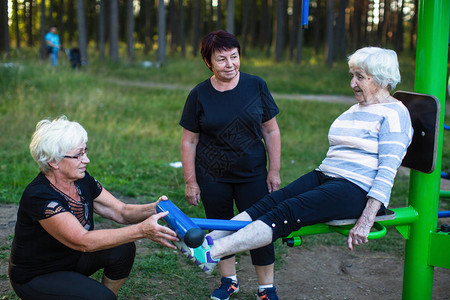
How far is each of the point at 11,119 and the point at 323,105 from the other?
24.1 feet

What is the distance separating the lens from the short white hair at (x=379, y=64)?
8.30 ft

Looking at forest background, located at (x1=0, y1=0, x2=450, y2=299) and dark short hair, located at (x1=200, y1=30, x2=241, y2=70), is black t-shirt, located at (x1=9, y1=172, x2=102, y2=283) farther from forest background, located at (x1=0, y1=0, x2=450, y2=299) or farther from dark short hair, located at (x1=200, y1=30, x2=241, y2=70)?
dark short hair, located at (x1=200, y1=30, x2=241, y2=70)

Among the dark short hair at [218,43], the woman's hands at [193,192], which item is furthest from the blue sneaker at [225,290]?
the dark short hair at [218,43]

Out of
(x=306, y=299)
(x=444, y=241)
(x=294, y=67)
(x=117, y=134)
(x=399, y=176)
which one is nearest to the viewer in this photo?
(x=444, y=241)

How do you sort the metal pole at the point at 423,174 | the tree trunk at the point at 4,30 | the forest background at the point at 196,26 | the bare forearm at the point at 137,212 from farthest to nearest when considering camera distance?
the forest background at the point at 196,26
the tree trunk at the point at 4,30
the metal pole at the point at 423,174
the bare forearm at the point at 137,212

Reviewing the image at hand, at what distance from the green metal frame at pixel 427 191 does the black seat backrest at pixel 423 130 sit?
10cm

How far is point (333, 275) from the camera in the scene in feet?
12.8

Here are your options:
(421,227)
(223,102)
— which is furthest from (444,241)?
(223,102)

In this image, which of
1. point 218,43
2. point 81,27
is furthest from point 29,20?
point 218,43

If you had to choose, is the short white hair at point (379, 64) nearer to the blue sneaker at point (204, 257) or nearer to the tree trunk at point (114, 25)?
the blue sneaker at point (204, 257)

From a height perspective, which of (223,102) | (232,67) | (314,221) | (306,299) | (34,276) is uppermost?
(232,67)

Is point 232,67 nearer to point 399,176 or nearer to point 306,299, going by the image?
point 306,299

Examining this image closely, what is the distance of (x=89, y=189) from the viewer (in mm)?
2637

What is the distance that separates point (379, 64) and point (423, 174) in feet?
2.51
